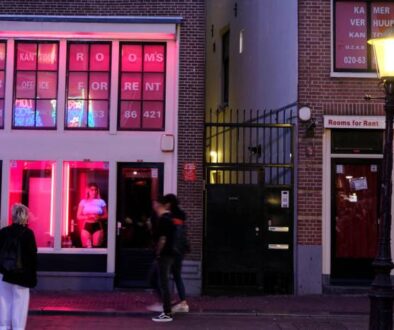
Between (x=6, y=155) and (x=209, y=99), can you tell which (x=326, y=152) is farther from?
(x=209, y=99)

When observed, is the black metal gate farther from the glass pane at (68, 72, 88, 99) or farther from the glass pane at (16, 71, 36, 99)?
the glass pane at (16, 71, 36, 99)

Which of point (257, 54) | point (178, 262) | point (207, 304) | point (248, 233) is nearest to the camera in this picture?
point (178, 262)

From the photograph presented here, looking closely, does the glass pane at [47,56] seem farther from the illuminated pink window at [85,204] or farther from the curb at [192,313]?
the curb at [192,313]

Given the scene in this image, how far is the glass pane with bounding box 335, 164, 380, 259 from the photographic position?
1227cm

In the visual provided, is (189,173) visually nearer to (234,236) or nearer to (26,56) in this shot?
(234,236)

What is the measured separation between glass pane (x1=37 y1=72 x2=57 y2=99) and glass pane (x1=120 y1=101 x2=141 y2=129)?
4.58 feet

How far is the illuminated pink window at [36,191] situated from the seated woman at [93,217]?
28.4 inches

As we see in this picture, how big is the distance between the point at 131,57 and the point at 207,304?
510 centimetres

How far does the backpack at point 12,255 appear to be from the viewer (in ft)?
23.4

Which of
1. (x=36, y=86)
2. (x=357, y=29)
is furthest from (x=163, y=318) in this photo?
(x=357, y=29)

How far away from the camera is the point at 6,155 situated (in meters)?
12.2

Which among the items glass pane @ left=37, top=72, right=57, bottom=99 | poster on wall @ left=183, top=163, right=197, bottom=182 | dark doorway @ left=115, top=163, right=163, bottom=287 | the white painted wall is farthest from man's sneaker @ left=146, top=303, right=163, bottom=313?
the white painted wall

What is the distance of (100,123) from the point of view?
485 inches

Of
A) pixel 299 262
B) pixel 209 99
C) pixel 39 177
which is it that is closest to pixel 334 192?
pixel 299 262
